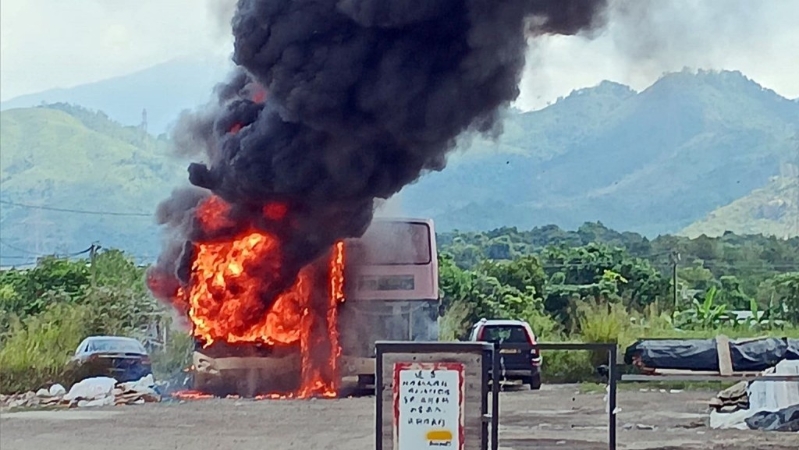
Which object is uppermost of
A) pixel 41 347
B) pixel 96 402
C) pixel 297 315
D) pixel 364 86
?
pixel 364 86

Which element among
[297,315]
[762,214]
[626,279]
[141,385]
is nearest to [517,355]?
[297,315]

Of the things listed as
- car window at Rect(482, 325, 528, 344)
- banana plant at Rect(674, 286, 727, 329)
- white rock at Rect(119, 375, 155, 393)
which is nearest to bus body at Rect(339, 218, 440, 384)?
car window at Rect(482, 325, 528, 344)

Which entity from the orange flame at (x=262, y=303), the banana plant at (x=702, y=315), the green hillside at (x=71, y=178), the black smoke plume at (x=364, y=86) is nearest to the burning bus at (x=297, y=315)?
the orange flame at (x=262, y=303)

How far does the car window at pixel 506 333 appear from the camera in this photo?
16922 mm

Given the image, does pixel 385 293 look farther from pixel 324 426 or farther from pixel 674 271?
pixel 674 271

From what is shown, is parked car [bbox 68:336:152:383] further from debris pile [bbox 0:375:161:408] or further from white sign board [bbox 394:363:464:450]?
white sign board [bbox 394:363:464:450]

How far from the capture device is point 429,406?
5.94 metres

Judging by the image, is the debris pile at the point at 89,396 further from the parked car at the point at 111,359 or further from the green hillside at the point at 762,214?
the green hillside at the point at 762,214

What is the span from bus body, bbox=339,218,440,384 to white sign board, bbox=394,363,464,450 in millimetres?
9099

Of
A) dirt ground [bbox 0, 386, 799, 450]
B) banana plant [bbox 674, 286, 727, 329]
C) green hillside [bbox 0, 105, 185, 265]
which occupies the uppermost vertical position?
green hillside [bbox 0, 105, 185, 265]

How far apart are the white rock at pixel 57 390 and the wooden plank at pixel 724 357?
9.79m

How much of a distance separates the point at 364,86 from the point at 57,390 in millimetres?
6575

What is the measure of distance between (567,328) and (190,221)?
8.14 meters

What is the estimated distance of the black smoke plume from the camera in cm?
1289
